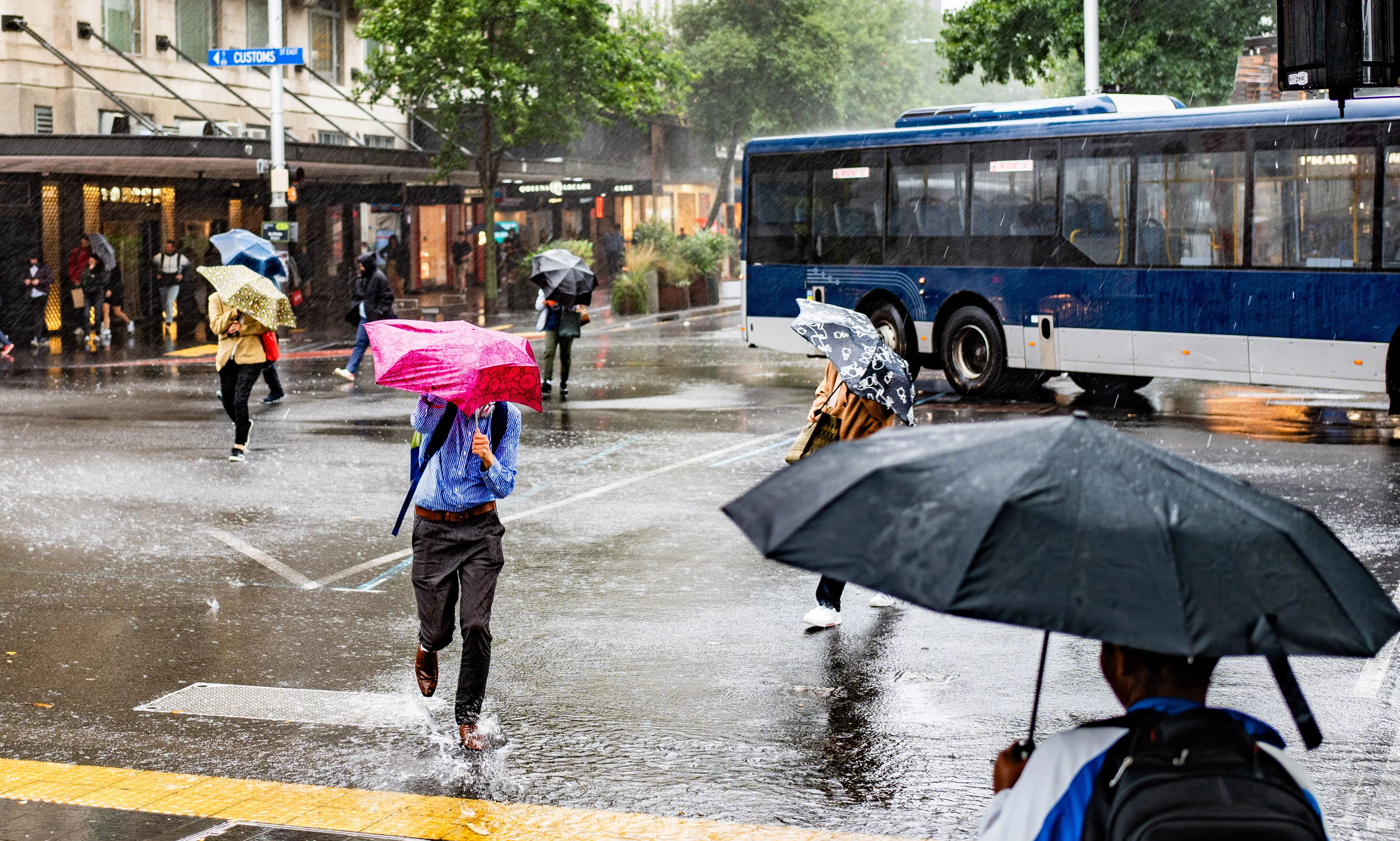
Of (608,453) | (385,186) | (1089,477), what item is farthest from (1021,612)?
(385,186)

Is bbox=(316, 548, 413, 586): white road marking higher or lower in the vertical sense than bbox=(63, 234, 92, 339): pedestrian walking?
lower

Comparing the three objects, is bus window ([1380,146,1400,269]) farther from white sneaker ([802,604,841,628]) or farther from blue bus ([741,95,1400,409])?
white sneaker ([802,604,841,628])

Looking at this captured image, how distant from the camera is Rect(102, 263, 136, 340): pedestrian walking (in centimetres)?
2820

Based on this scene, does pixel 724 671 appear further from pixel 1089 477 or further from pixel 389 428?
pixel 389 428

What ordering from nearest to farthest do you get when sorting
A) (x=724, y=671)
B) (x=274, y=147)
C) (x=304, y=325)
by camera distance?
(x=724, y=671), (x=274, y=147), (x=304, y=325)

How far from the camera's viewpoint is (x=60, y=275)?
97.6ft

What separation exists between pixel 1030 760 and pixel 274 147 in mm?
27497

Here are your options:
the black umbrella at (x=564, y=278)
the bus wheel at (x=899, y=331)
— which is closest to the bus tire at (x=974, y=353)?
the bus wheel at (x=899, y=331)

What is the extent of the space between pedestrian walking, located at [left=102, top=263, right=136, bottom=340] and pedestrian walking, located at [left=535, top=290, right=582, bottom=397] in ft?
Result: 40.7

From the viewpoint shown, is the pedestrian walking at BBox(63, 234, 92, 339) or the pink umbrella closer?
the pink umbrella

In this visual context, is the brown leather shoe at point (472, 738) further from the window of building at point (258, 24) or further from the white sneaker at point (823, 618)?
the window of building at point (258, 24)

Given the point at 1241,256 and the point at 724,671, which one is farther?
the point at 1241,256

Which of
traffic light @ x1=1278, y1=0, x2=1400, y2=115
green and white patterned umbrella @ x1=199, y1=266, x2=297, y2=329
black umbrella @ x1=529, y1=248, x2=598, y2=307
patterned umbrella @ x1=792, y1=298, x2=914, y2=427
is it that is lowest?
patterned umbrella @ x1=792, y1=298, x2=914, y2=427

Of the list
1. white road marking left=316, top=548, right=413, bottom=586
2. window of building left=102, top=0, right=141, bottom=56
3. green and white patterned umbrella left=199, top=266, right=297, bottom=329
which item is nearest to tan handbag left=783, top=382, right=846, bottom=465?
white road marking left=316, top=548, right=413, bottom=586
